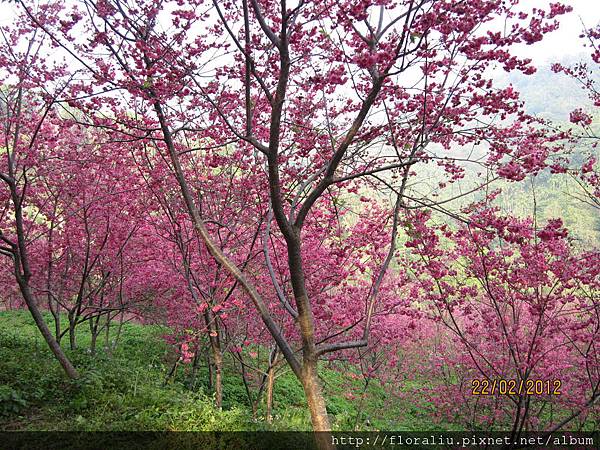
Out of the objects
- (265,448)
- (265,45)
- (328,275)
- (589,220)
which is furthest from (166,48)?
(589,220)

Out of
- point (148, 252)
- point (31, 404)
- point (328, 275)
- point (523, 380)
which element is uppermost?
point (148, 252)

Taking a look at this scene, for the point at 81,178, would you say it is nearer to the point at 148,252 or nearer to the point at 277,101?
the point at 148,252

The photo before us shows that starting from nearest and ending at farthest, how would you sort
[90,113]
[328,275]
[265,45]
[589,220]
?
[265,45]
[90,113]
[328,275]
[589,220]

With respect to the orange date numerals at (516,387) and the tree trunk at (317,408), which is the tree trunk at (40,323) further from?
the orange date numerals at (516,387)

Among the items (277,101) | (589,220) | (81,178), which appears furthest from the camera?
(589,220)

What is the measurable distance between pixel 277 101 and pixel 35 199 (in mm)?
5992

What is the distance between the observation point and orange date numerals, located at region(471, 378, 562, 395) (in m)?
5.12

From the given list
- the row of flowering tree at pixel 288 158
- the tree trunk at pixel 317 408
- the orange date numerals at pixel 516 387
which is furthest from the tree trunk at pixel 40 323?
the orange date numerals at pixel 516 387

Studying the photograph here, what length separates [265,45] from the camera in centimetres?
370

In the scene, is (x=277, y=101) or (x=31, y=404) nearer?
(x=277, y=101)

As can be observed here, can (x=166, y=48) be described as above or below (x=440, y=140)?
above

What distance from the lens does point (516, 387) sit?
557 cm

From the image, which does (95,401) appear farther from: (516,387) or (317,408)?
(516,387)

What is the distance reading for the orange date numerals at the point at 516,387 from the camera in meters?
5.12
